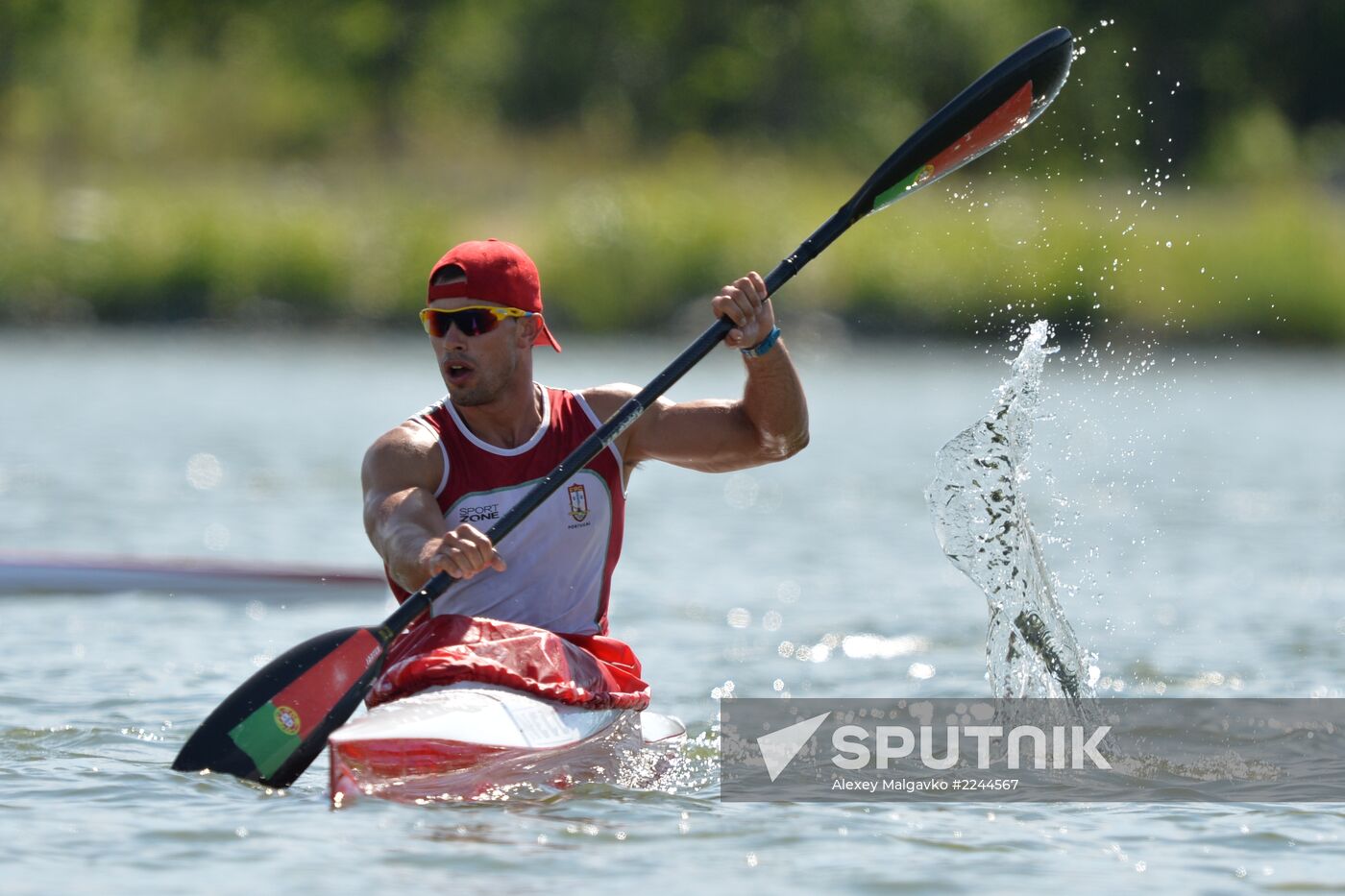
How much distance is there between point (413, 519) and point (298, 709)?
2.13 ft

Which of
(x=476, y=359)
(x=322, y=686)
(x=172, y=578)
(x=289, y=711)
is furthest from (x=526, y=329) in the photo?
(x=172, y=578)

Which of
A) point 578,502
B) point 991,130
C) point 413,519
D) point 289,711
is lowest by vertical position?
point 289,711

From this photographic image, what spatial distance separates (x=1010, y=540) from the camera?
21.9ft

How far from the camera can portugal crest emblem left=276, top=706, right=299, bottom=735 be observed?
5535 mm

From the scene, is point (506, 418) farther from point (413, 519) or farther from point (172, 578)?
point (172, 578)

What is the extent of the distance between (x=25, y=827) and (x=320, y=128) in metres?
26.7

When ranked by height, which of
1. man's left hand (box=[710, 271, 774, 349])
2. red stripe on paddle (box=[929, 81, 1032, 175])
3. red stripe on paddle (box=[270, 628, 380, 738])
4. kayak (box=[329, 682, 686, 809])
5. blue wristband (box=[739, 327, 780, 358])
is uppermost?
red stripe on paddle (box=[929, 81, 1032, 175])

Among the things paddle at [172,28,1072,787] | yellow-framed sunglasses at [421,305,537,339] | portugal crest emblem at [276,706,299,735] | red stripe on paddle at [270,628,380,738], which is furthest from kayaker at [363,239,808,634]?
portugal crest emblem at [276,706,299,735]

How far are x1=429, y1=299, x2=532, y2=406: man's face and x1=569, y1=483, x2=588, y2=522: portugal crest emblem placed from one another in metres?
0.34

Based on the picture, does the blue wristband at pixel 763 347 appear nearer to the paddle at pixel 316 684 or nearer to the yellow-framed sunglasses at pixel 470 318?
the paddle at pixel 316 684

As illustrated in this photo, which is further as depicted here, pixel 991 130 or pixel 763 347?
pixel 991 130

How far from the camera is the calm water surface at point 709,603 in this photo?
491cm

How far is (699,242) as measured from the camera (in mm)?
24266

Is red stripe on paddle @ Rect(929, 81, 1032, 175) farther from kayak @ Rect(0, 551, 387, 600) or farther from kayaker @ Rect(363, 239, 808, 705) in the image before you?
kayak @ Rect(0, 551, 387, 600)
